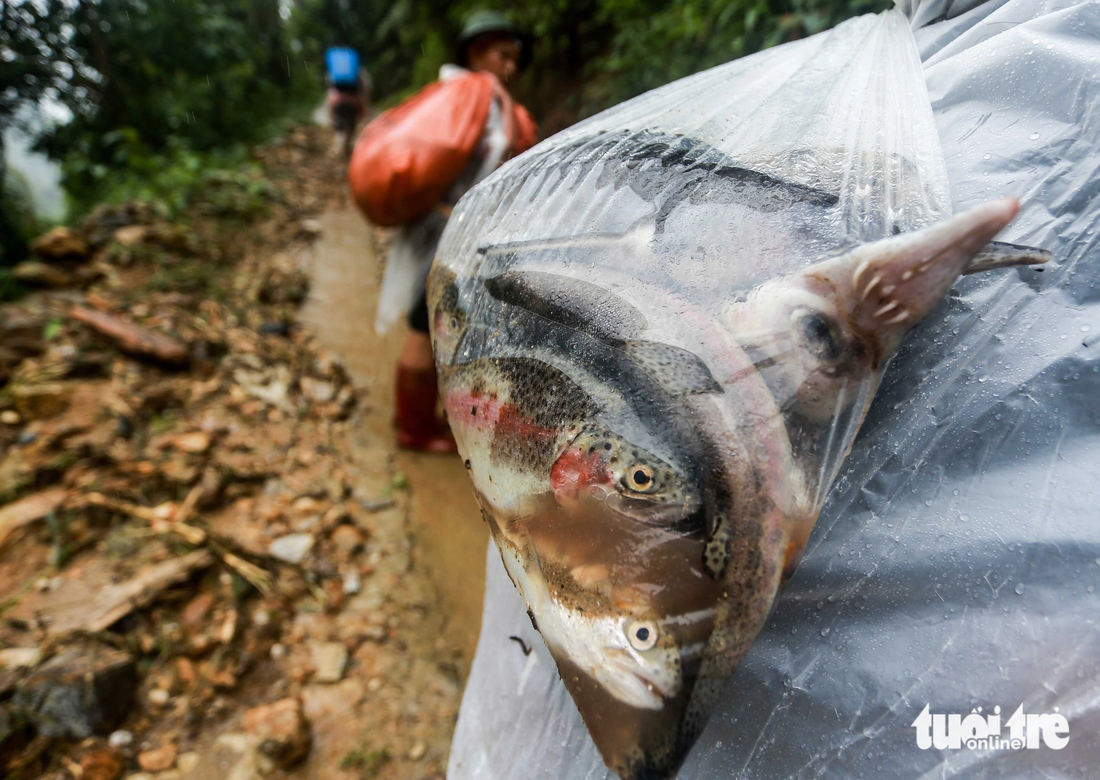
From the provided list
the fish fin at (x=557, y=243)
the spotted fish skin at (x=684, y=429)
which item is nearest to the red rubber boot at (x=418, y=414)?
the fish fin at (x=557, y=243)

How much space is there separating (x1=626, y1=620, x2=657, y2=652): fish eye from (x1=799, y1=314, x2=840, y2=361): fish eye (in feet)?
1.00

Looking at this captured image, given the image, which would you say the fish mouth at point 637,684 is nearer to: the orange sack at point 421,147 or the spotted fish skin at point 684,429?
the spotted fish skin at point 684,429

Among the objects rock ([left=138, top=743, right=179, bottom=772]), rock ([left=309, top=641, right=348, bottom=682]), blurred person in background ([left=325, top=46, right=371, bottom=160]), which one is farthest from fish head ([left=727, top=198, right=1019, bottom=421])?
blurred person in background ([left=325, top=46, right=371, bottom=160])

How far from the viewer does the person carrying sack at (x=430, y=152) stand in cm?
151

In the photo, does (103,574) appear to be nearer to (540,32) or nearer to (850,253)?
(850,253)

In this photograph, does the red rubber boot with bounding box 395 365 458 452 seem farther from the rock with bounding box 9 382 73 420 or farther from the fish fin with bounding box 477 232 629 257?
the fish fin with bounding box 477 232 629 257

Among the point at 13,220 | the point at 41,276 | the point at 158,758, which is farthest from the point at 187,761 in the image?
the point at 13,220

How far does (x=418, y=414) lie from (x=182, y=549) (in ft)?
3.20

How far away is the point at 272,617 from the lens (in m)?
1.59

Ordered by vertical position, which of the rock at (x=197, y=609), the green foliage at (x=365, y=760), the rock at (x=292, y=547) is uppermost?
the rock at (x=197, y=609)

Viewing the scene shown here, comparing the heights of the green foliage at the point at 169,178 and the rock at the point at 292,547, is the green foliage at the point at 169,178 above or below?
above

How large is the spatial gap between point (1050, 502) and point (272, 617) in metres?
1.75

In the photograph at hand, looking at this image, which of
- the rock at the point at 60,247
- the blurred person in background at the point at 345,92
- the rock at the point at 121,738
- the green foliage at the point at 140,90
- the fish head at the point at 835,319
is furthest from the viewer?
the blurred person in background at the point at 345,92

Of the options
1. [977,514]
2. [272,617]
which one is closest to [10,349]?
[272,617]
